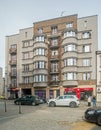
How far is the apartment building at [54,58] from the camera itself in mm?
46656

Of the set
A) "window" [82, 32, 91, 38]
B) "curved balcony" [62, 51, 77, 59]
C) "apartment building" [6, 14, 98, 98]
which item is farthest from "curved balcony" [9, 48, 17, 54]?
"window" [82, 32, 91, 38]

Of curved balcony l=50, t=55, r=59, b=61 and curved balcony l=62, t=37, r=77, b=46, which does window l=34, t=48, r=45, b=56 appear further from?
curved balcony l=62, t=37, r=77, b=46

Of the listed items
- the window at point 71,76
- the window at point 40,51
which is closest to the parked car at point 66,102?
the window at point 71,76

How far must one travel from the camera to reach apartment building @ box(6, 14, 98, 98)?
46.7 meters

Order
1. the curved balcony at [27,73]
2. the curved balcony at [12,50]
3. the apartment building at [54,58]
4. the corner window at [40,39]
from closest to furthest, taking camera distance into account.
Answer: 1. the apartment building at [54,58]
2. the corner window at [40,39]
3. the curved balcony at [27,73]
4. the curved balcony at [12,50]

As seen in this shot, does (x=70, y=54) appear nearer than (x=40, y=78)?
Yes

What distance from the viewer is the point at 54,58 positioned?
5044cm

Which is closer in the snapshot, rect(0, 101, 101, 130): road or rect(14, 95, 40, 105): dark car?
rect(0, 101, 101, 130): road

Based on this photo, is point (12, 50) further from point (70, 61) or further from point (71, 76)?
point (71, 76)

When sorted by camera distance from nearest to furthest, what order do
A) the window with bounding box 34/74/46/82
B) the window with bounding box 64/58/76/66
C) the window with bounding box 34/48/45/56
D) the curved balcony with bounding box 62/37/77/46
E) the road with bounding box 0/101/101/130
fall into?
the road with bounding box 0/101/101/130, the window with bounding box 64/58/76/66, the curved balcony with bounding box 62/37/77/46, the window with bounding box 34/74/46/82, the window with bounding box 34/48/45/56

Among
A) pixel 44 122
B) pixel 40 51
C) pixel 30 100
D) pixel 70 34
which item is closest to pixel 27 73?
pixel 40 51

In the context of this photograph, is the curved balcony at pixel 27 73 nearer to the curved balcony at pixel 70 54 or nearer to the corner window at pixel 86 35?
the curved balcony at pixel 70 54

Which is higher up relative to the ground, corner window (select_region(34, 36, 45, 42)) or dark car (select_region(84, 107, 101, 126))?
corner window (select_region(34, 36, 45, 42))

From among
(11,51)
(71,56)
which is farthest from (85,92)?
(11,51)
